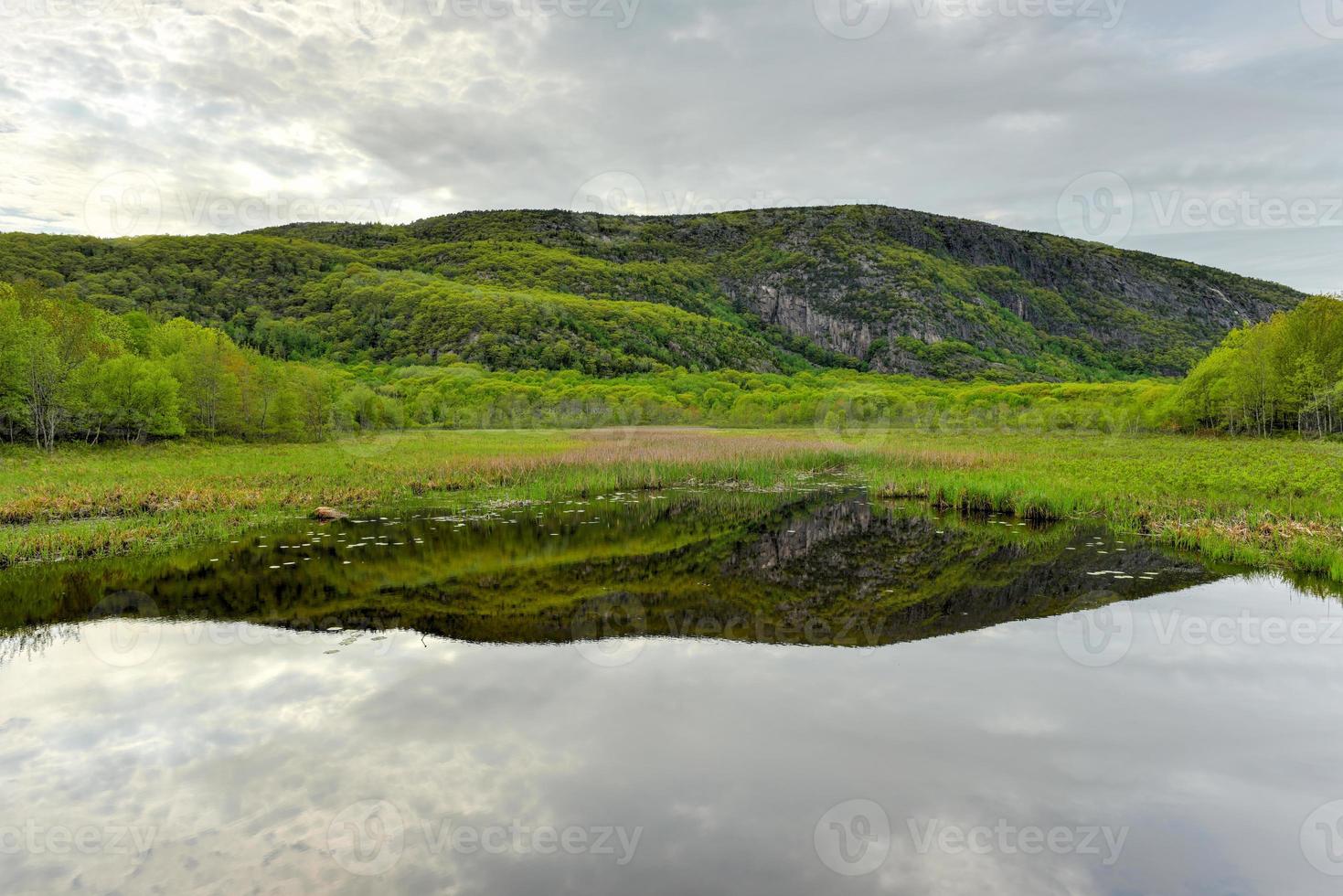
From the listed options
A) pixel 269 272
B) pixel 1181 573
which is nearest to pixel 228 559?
pixel 1181 573

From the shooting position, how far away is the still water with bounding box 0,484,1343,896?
5.28 m

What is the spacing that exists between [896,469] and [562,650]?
25583 mm

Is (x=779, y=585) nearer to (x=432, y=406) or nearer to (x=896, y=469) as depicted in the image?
(x=896, y=469)

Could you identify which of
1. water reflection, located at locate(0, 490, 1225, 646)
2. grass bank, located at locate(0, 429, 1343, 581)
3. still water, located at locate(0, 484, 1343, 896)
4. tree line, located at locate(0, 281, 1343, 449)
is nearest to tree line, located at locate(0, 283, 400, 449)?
tree line, located at locate(0, 281, 1343, 449)

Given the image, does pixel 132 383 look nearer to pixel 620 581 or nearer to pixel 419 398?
pixel 620 581

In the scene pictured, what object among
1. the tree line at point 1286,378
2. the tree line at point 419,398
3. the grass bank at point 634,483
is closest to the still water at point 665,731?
the grass bank at point 634,483

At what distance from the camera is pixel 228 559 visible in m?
15.3

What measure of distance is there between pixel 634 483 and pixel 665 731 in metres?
23.8

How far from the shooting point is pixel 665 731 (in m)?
7.58

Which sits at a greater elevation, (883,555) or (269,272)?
(269,272)

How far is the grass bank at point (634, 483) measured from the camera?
53.2 ft

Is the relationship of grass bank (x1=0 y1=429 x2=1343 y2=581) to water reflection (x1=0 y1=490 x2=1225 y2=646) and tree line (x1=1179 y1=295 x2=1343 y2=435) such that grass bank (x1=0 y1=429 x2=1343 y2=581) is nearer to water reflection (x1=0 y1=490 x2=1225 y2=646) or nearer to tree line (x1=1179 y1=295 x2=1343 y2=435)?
water reflection (x1=0 y1=490 x2=1225 y2=646)

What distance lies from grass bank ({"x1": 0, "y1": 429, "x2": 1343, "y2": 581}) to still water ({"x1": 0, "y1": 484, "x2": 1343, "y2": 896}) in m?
2.52

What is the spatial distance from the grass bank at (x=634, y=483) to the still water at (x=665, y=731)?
8.28 ft
